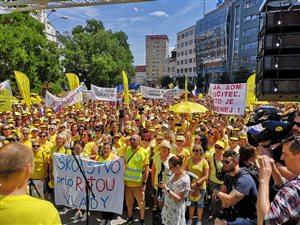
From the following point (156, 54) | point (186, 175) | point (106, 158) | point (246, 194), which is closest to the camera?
point (246, 194)

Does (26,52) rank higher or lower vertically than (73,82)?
higher

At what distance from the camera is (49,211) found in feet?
6.11

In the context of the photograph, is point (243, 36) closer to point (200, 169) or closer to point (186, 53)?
point (186, 53)

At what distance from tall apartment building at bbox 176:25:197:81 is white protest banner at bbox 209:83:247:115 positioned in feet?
303

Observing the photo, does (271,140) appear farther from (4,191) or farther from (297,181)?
(4,191)

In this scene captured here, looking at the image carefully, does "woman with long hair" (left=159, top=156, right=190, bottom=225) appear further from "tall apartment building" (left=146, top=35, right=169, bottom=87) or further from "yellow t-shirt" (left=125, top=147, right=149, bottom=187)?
"tall apartment building" (left=146, top=35, right=169, bottom=87)

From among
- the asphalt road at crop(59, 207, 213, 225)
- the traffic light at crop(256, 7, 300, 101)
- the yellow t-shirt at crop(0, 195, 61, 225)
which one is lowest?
the asphalt road at crop(59, 207, 213, 225)

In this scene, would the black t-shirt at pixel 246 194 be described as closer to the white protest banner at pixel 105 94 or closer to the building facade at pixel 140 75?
the white protest banner at pixel 105 94

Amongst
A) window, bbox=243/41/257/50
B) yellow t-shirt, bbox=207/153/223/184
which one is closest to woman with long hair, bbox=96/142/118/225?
yellow t-shirt, bbox=207/153/223/184

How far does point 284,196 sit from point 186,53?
354ft

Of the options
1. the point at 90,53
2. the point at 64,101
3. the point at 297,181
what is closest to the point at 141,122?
the point at 64,101

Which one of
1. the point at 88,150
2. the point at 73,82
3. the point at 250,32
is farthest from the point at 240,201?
the point at 250,32

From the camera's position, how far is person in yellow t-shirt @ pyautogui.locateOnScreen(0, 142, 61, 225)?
1.79m

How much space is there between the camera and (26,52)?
23.5 m
